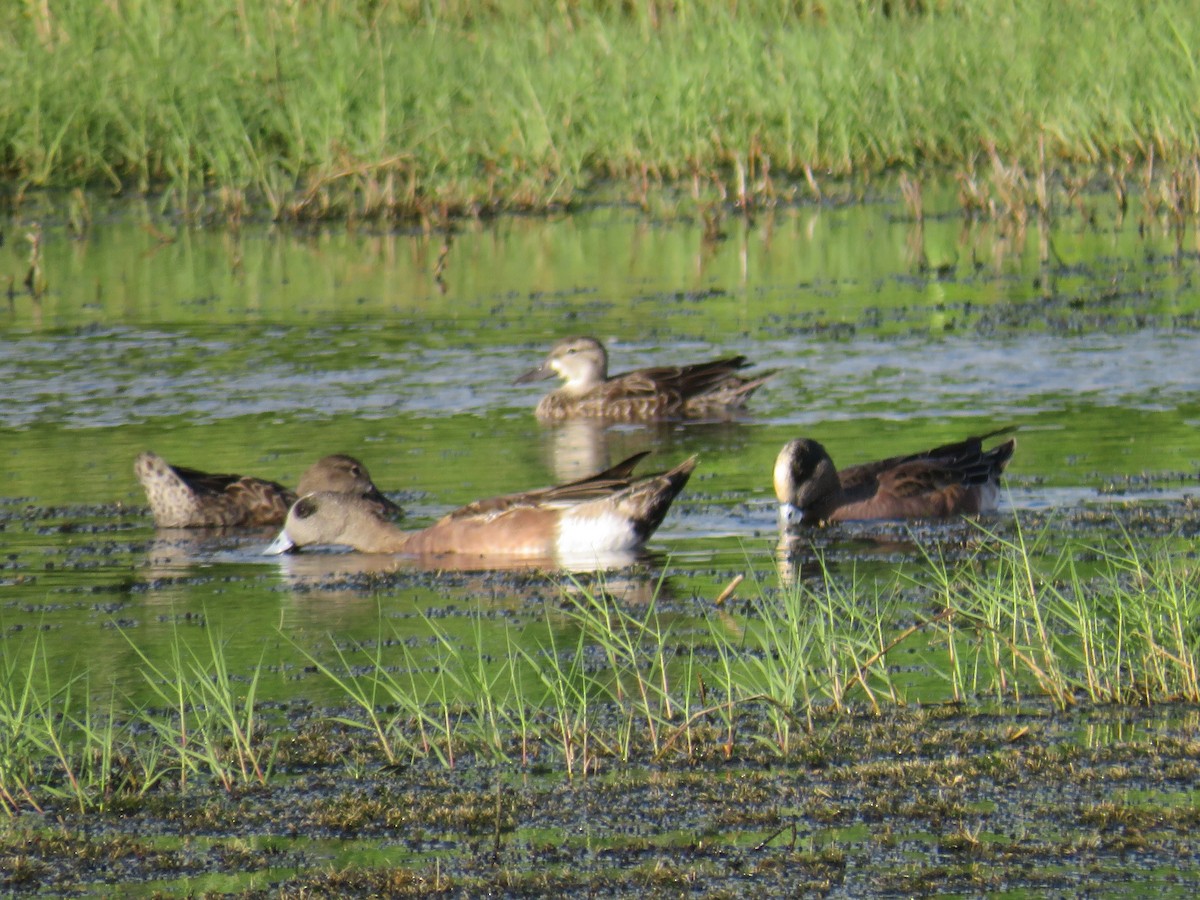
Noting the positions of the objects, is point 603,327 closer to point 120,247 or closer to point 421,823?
point 120,247

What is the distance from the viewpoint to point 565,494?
894cm

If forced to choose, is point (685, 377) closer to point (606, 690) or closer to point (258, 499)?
point (258, 499)

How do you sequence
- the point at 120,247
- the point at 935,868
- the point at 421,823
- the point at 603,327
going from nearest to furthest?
the point at 935,868 < the point at 421,823 < the point at 603,327 < the point at 120,247

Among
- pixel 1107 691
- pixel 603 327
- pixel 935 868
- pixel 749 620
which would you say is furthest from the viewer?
pixel 603 327

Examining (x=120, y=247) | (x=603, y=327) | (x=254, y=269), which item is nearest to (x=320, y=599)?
(x=603, y=327)

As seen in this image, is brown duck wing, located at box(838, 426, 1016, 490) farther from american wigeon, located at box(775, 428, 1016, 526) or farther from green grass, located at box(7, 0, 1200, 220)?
green grass, located at box(7, 0, 1200, 220)

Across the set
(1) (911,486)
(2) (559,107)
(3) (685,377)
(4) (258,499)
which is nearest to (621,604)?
(1) (911,486)

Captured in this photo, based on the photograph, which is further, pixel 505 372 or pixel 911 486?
pixel 505 372

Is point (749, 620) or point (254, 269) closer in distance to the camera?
point (749, 620)

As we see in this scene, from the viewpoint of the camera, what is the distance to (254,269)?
1808cm

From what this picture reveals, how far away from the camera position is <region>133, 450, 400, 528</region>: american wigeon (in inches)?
388

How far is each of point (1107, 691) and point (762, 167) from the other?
601 inches

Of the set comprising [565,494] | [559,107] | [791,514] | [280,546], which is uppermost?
[559,107]

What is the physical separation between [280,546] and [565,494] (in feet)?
4.41
